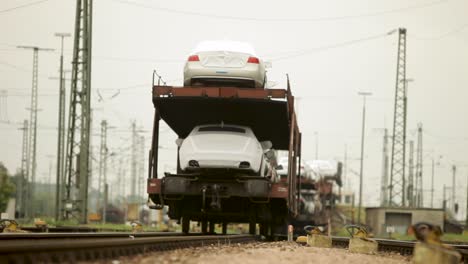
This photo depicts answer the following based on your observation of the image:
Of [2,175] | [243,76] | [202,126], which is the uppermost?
[243,76]

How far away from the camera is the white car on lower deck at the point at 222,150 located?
17.0m

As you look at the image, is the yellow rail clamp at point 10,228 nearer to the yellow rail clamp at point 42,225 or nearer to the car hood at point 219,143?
the yellow rail clamp at point 42,225

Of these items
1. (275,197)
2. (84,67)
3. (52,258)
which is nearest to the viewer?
(52,258)

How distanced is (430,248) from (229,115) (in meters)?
10.4

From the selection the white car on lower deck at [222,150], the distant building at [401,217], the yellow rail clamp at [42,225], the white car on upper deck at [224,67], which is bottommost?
the distant building at [401,217]

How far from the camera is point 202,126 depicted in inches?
704

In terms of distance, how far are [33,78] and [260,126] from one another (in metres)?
40.1

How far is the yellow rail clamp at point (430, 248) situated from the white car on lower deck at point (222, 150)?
868cm

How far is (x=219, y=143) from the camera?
17219 millimetres

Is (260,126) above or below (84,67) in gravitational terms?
below

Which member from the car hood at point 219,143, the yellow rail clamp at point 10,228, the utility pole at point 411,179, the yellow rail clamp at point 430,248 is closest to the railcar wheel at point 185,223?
the car hood at point 219,143

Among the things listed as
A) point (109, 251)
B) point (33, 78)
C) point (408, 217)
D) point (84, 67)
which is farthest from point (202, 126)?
point (33, 78)

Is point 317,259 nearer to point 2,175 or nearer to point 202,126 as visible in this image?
point 202,126

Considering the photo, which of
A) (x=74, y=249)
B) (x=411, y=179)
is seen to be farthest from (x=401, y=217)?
(x=74, y=249)
